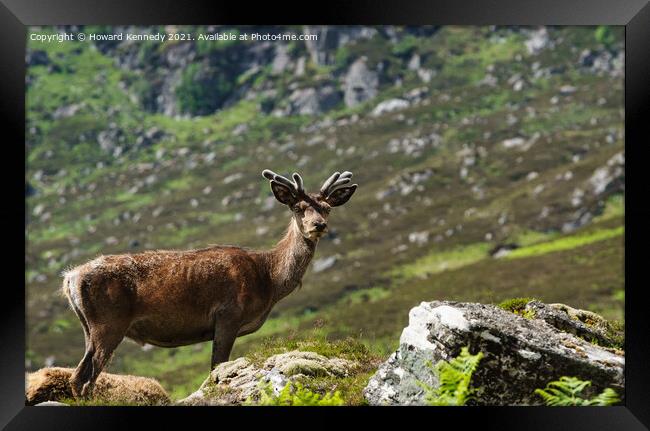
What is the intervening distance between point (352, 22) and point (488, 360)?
5.00 metres

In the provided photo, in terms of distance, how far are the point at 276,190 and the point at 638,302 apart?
650 cm

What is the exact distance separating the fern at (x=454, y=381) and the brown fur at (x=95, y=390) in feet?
17.7

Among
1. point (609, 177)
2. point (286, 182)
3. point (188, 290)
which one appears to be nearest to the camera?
point (188, 290)

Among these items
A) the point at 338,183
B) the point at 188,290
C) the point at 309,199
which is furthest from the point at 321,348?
the point at 338,183

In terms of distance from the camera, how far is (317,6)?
12.4 meters

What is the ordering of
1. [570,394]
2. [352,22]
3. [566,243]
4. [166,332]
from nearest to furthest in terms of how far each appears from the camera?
[570,394] → [352,22] → [166,332] → [566,243]

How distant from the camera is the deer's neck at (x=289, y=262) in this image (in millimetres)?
16234

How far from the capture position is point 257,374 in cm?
1394

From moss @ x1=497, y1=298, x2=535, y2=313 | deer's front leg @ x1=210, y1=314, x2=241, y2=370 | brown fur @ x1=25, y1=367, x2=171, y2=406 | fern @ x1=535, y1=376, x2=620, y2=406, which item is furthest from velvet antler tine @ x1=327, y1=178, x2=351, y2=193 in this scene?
fern @ x1=535, y1=376, x2=620, y2=406

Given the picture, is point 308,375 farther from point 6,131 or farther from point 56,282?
point 56,282

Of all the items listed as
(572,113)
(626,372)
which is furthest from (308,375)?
(572,113)

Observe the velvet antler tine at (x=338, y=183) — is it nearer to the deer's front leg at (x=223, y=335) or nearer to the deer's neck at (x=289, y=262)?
the deer's neck at (x=289, y=262)

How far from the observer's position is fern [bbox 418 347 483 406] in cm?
1145

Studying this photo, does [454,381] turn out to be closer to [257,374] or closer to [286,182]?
[257,374]
